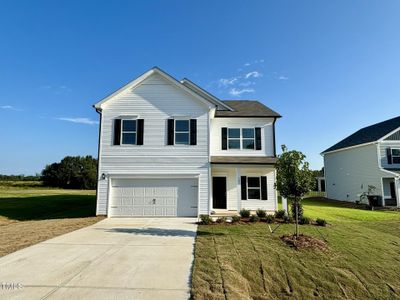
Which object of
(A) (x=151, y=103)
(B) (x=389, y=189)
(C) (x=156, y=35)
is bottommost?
(B) (x=389, y=189)

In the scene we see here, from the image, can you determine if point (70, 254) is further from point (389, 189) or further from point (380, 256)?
point (389, 189)

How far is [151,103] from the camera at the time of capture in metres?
13.9

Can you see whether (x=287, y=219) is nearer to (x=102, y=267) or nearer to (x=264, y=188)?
(x=264, y=188)

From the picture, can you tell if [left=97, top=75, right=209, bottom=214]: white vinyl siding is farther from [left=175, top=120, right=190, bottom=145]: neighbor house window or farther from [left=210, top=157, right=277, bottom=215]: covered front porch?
[left=210, top=157, right=277, bottom=215]: covered front porch

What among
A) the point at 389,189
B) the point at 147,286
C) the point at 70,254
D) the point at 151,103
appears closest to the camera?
the point at 147,286

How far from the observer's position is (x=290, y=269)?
19.1 feet

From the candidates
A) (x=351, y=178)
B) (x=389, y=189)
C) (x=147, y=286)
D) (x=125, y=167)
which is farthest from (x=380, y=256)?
(x=351, y=178)

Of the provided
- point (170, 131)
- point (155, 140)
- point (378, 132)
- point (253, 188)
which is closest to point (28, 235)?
point (155, 140)

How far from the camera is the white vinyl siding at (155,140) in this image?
13273 mm

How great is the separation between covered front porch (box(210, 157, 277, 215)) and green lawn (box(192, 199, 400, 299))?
6055mm

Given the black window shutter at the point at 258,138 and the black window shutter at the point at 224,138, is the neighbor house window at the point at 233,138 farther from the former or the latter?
the black window shutter at the point at 258,138

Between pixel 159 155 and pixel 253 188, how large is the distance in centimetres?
637

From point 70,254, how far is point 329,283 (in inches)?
257

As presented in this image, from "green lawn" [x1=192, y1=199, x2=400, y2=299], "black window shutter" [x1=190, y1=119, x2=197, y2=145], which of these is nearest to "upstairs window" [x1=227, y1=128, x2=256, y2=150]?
"black window shutter" [x1=190, y1=119, x2=197, y2=145]
